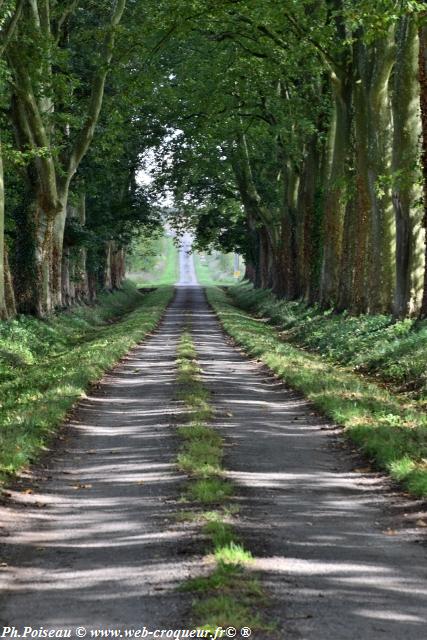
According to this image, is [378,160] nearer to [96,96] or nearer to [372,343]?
[372,343]

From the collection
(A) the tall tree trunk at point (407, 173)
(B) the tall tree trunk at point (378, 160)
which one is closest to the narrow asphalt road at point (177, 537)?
(A) the tall tree trunk at point (407, 173)

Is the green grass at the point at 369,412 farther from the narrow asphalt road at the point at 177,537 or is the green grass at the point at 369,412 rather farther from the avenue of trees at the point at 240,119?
the avenue of trees at the point at 240,119

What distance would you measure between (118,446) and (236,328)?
22212 mm

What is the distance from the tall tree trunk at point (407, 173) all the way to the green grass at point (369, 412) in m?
2.66

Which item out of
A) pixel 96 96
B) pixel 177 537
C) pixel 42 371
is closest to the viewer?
pixel 177 537

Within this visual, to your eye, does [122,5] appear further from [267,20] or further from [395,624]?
[395,624]

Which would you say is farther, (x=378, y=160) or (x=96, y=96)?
(x=96, y=96)

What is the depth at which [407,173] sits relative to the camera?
20719 mm

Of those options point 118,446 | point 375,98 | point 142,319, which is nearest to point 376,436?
point 118,446

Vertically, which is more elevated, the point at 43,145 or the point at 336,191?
the point at 43,145

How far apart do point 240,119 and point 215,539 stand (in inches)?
1469

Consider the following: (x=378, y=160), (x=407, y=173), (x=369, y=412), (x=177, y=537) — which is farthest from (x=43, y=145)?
(x=177, y=537)

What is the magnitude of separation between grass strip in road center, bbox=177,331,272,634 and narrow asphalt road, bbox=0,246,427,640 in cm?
13

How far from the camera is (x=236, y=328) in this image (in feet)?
112
